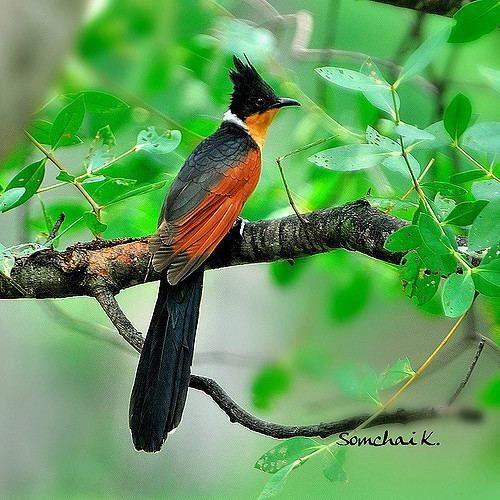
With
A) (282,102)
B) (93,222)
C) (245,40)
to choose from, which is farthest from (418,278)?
(282,102)

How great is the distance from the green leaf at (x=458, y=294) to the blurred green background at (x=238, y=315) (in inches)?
12.4

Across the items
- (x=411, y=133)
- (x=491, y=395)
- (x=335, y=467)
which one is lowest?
(x=491, y=395)

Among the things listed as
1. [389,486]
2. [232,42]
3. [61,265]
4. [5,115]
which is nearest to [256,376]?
[61,265]

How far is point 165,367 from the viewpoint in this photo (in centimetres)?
176

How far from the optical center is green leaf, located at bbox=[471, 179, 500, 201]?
45.8 inches

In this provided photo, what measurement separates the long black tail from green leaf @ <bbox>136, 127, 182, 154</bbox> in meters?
0.28

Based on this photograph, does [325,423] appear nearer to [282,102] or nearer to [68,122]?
[68,122]

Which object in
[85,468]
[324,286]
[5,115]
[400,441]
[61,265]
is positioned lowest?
[85,468]

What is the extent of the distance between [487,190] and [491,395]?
0.63 m

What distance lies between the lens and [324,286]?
284cm

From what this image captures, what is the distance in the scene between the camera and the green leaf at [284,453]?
122 centimetres

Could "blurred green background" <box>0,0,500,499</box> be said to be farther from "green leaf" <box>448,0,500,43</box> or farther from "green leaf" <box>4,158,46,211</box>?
"green leaf" <box>448,0,500,43</box>

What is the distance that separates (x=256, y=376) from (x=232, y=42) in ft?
2.95

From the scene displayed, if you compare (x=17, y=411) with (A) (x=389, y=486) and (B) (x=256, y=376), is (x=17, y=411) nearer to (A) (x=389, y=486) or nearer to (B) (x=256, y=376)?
(A) (x=389, y=486)
